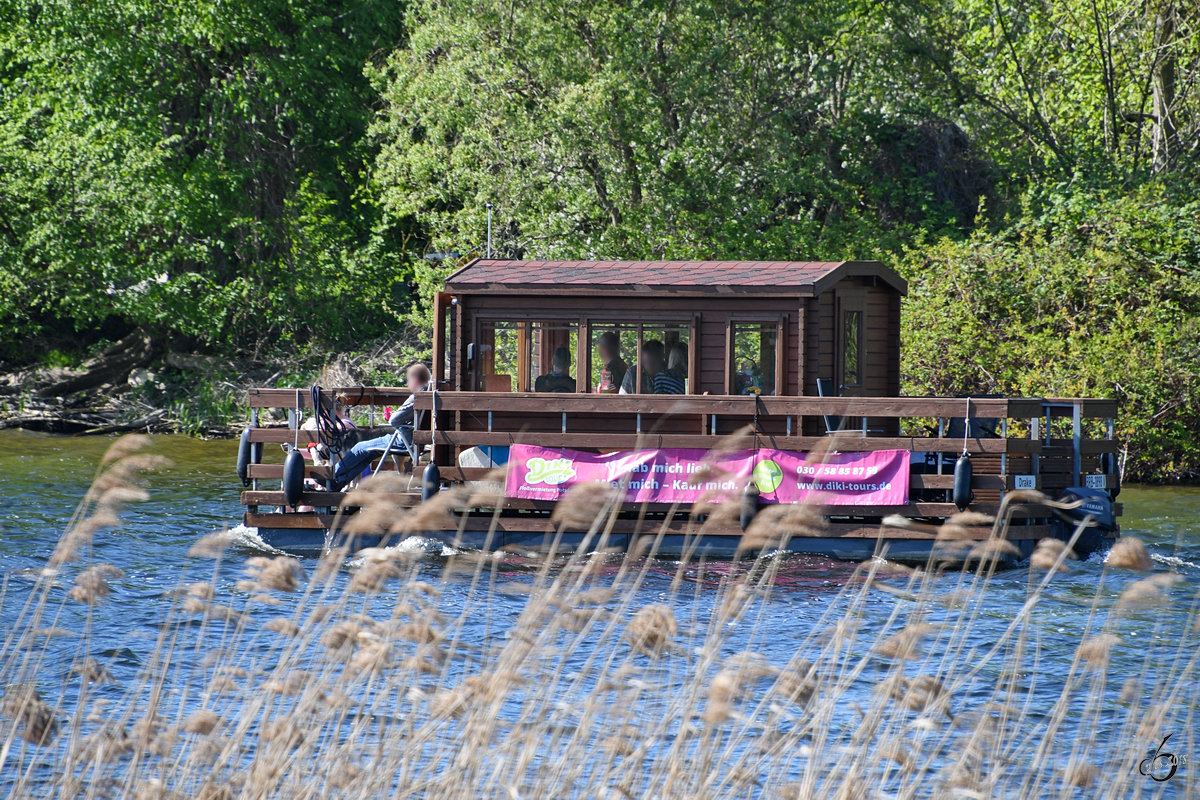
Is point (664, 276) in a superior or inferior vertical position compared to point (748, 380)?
superior

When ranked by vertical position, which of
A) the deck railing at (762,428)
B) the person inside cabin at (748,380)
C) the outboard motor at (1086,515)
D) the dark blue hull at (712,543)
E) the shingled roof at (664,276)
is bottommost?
the dark blue hull at (712,543)

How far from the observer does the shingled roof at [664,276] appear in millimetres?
14062

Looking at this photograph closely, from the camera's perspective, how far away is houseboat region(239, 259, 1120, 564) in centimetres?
1323

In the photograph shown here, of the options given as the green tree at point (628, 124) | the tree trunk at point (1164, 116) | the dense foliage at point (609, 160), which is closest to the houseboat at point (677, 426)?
the dense foliage at point (609, 160)

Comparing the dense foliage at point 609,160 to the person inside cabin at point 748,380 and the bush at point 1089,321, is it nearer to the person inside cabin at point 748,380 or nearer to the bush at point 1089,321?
the bush at point 1089,321

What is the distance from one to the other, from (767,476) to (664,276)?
8.23ft

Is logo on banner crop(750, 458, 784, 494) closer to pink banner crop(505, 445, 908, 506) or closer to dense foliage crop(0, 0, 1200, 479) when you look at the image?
pink banner crop(505, 445, 908, 506)

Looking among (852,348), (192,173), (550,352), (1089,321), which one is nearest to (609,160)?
(1089,321)

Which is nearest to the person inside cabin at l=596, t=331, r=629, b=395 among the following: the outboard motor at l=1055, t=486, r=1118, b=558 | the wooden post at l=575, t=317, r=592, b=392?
the wooden post at l=575, t=317, r=592, b=392

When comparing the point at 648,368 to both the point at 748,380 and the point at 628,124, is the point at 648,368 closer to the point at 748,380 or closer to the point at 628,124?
the point at 748,380

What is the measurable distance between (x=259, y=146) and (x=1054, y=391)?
19.1 m

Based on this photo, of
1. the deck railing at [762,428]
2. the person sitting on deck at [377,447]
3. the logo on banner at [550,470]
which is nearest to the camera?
the deck railing at [762,428]

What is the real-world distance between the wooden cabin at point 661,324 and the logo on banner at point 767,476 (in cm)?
110

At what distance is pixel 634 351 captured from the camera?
14.4 metres
